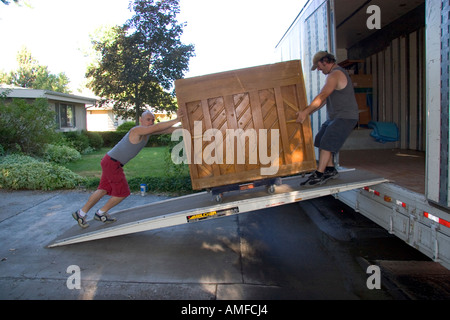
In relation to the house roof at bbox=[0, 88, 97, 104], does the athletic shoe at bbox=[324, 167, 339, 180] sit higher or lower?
lower

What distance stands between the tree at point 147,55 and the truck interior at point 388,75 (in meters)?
9.35

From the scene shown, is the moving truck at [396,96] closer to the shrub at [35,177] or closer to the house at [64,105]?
the shrub at [35,177]

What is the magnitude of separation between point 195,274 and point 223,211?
0.83 metres

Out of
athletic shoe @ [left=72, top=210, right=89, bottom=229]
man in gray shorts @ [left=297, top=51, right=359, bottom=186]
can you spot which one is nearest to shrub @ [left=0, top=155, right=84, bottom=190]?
athletic shoe @ [left=72, top=210, right=89, bottom=229]

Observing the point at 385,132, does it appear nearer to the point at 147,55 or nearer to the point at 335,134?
the point at 335,134

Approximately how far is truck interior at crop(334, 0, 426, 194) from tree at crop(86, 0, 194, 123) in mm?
9348

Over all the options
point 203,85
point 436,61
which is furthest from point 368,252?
point 203,85

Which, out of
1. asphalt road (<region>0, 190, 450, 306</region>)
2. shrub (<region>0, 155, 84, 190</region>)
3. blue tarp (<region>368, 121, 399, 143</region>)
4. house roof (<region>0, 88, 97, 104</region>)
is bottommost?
asphalt road (<region>0, 190, 450, 306</region>)

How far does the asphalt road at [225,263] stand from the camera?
3.60 meters

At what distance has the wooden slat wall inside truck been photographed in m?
4.13

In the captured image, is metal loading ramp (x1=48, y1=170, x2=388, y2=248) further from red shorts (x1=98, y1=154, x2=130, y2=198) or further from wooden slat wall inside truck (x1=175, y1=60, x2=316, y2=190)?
red shorts (x1=98, y1=154, x2=130, y2=198)
